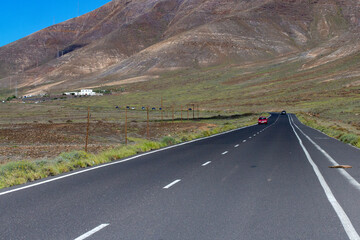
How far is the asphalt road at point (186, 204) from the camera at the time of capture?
22.9ft

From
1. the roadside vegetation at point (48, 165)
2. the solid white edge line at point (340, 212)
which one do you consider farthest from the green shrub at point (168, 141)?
the solid white edge line at point (340, 212)

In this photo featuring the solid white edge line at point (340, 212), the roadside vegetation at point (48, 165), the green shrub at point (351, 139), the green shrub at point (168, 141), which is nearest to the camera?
the solid white edge line at point (340, 212)

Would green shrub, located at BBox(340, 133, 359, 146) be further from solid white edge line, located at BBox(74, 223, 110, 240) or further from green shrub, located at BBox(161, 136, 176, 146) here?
solid white edge line, located at BBox(74, 223, 110, 240)

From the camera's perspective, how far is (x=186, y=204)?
9.12m

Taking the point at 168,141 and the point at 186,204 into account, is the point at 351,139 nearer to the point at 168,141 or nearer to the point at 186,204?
the point at 168,141

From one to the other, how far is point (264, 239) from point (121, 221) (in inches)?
96.2

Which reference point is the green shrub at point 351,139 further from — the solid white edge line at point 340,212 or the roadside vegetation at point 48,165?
the solid white edge line at point 340,212

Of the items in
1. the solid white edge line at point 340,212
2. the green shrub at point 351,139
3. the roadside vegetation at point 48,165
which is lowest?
the green shrub at point 351,139

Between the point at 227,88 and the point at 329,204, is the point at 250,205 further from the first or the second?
the point at 227,88

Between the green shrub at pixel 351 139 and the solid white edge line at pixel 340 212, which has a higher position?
the solid white edge line at pixel 340 212

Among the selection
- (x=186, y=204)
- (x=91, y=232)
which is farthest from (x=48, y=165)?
(x=91, y=232)

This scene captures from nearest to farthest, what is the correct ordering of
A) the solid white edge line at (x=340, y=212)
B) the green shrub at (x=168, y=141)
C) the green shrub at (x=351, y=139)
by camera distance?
1. the solid white edge line at (x=340, y=212)
2. the green shrub at (x=351, y=139)
3. the green shrub at (x=168, y=141)

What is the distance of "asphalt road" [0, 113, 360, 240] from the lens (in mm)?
6973

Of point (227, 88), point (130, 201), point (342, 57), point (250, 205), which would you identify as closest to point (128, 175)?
point (130, 201)
